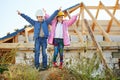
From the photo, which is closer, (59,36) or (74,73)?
(74,73)

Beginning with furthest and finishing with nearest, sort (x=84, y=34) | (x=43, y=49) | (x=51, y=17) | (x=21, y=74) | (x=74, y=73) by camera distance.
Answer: (x=84, y=34)
(x=51, y=17)
(x=43, y=49)
(x=74, y=73)
(x=21, y=74)

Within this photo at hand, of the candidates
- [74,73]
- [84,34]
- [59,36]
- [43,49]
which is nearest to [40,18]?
[59,36]

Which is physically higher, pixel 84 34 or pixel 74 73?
pixel 84 34

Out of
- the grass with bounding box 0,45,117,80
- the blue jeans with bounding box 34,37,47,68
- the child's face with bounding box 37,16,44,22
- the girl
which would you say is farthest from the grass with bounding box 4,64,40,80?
the child's face with bounding box 37,16,44,22

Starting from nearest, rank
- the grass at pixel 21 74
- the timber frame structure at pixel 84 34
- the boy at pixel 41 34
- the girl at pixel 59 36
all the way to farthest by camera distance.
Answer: the grass at pixel 21 74 → the boy at pixel 41 34 → the girl at pixel 59 36 → the timber frame structure at pixel 84 34

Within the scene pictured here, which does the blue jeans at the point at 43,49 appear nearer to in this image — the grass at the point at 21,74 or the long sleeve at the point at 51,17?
the long sleeve at the point at 51,17

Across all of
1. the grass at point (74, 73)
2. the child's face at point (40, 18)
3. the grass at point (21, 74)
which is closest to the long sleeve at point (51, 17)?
the child's face at point (40, 18)

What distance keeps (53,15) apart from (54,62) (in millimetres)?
1112

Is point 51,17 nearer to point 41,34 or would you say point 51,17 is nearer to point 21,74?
point 41,34

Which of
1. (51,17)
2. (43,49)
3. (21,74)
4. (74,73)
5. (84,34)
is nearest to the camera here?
(21,74)

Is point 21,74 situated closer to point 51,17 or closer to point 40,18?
point 40,18

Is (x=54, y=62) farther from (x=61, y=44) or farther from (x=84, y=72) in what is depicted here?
(x=84, y=72)

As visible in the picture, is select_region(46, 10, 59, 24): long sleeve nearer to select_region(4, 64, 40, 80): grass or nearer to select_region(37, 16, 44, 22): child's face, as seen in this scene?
select_region(37, 16, 44, 22): child's face

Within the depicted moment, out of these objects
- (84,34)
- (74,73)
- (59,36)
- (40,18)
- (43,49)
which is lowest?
(74,73)
